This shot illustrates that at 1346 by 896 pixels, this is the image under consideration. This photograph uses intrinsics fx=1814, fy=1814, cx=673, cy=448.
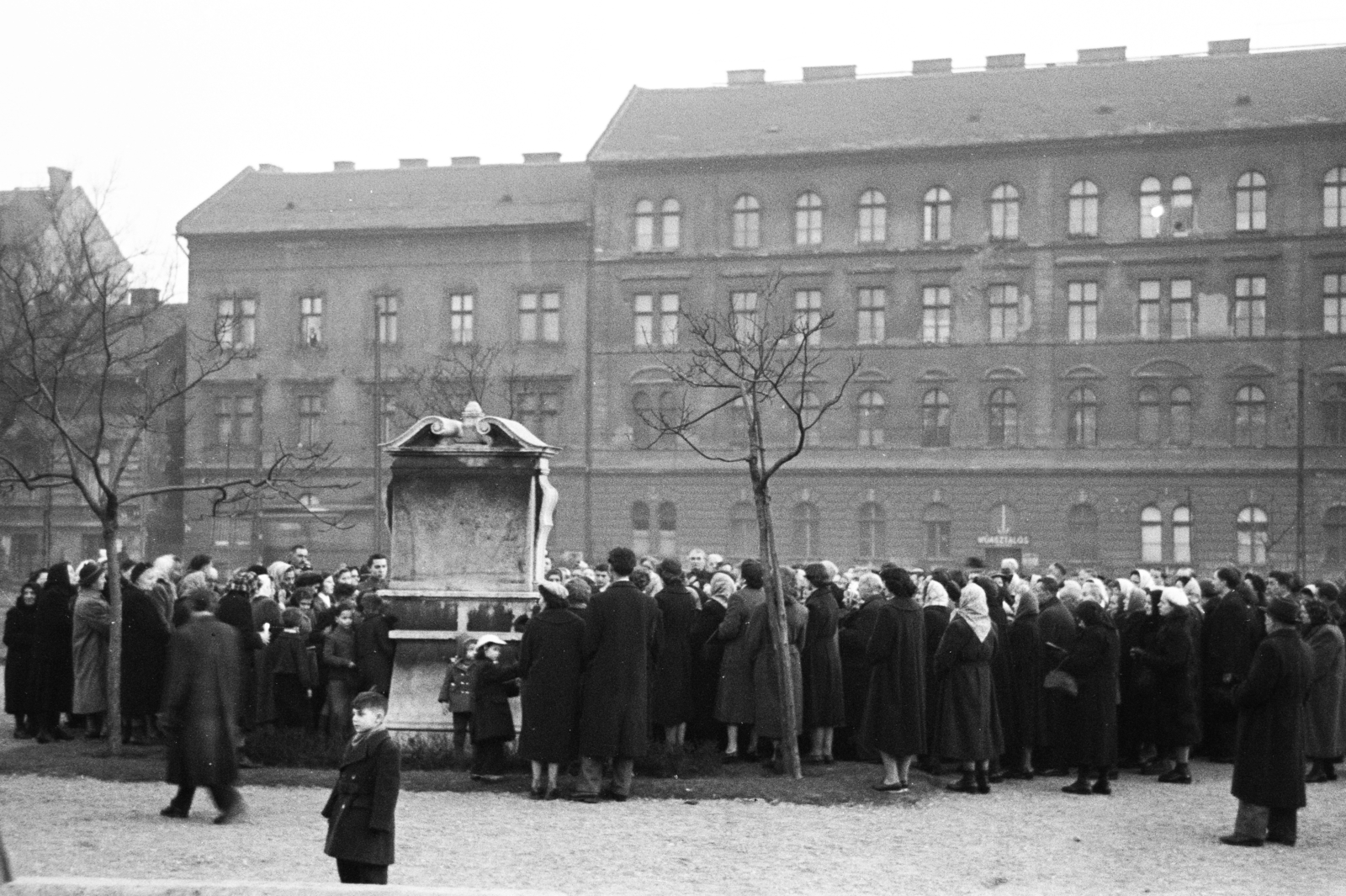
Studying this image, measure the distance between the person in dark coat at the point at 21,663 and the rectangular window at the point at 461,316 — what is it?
3812 centimetres

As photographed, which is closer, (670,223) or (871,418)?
(871,418)

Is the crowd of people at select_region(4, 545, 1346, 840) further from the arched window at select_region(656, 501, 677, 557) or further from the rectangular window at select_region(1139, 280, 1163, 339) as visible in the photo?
the arched window at select_region(656, 501, 677, 557)

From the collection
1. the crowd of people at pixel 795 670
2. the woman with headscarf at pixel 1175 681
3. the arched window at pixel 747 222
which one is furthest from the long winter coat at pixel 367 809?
the arched window at pixel 747 222

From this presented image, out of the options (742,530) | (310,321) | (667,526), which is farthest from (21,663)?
(310,321)

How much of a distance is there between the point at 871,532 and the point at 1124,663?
36.4m

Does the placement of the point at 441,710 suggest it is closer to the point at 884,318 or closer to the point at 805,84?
the point at 884,318

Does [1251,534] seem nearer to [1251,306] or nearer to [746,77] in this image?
[1251,306]

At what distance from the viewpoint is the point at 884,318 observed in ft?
178

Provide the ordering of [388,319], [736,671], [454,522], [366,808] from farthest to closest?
1. [388,319]
2. [736,671]
3. [454,522]
4. [366,808]

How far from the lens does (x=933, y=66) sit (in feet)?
190

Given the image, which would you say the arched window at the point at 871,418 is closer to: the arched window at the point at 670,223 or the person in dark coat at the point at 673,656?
the arched window at the point at 670,223

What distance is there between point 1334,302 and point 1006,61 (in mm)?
12782

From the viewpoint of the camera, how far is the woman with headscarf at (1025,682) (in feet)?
54.2

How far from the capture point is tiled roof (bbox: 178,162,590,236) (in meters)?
57.9
